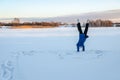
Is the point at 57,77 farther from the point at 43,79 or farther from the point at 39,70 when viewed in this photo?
the point at 39,70

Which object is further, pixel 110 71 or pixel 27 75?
pixel 110 71

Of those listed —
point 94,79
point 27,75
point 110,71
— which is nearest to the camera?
point 94,79

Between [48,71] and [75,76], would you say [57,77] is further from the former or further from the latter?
[48,71]

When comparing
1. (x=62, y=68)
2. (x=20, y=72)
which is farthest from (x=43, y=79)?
(x=62, y=68)

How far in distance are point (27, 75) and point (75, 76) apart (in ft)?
3.52

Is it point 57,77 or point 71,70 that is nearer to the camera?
point 57,77

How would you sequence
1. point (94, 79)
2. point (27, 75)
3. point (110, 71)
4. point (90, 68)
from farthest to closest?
point (90, 68), point (110, 71), point (27, 75), point (94, 79)

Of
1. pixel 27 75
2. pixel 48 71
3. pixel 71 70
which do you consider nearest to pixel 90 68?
pixel 71 70

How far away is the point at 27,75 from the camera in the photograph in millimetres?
6879

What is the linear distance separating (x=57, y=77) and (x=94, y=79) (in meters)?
0.81

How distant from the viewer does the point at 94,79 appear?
6316mm

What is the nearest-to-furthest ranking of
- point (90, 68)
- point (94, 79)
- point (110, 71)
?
point (94, 79), point (110, 71), point (90, 68)

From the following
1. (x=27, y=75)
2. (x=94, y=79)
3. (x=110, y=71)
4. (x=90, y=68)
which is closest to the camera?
(x=94, y=79)

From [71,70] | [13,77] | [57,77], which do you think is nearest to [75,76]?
[57,77]
